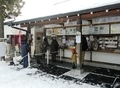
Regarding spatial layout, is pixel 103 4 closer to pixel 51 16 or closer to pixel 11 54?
pixel 51 16

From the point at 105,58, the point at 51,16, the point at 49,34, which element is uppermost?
the point at 51,16

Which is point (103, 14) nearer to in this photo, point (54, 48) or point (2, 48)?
point (54, 48)

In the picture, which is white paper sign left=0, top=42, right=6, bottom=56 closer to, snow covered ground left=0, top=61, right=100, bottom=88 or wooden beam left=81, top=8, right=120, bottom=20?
snow covered ground left=0, top=61, right=100, bottom=88

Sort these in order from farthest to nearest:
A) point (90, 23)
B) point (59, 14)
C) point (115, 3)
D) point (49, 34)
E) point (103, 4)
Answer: point (49, 34), point (90, 23), point (59, 14), point (103, 4), point (115, 3)

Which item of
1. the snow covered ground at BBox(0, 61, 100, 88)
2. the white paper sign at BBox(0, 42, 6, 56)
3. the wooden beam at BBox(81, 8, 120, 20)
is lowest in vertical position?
the snow covered ground at BBox(0, 61, 100, 88)

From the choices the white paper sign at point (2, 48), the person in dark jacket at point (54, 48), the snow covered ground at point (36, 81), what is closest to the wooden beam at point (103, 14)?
the snow covered ground at point (36, 81)

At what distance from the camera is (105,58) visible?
6.95 m

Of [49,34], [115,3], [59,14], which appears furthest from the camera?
[49,34]

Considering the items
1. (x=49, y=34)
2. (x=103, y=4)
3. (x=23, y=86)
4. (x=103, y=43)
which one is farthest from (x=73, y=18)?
(x=49, y=34)

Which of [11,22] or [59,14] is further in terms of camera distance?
[11,22]

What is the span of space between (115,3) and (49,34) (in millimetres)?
6227

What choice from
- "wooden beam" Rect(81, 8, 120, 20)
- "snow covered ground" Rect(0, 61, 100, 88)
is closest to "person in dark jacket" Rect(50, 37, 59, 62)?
"snow covered ground" Rect(0, 61, 100, 88)

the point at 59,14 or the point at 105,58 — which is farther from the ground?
the point at 59,14

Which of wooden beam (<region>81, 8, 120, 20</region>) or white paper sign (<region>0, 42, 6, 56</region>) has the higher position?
wooden beam (<region>81, 8, 120, 20</region>)
